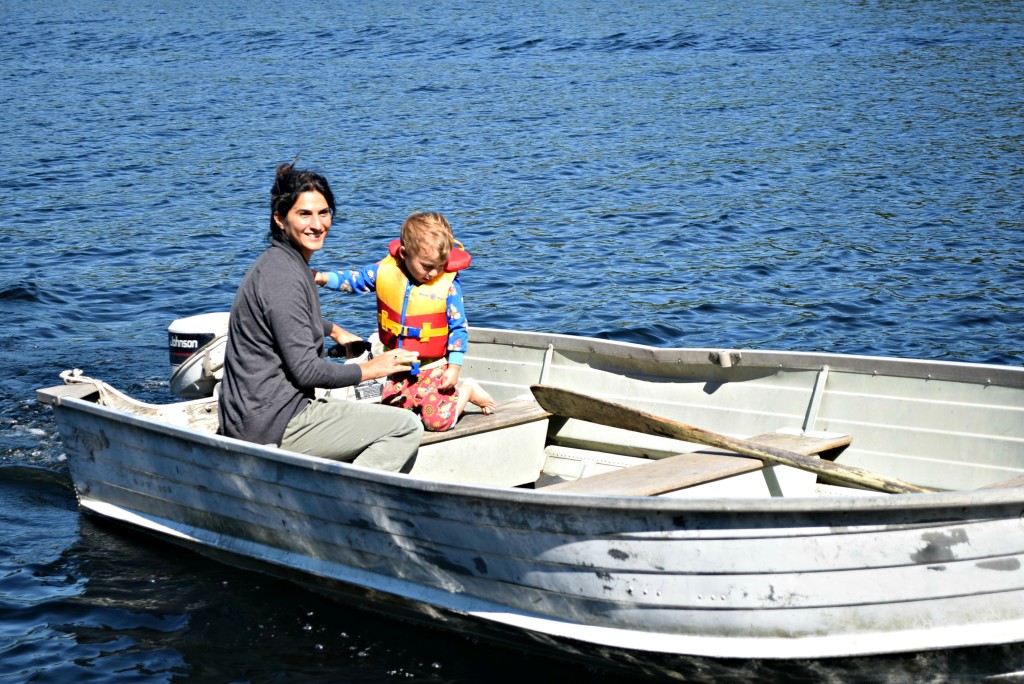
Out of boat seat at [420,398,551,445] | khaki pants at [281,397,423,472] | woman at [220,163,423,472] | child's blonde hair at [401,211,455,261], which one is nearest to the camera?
woman at [220,163,423,472]

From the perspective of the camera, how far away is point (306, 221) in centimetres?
518

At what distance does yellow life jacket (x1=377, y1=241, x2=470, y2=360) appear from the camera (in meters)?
5.87

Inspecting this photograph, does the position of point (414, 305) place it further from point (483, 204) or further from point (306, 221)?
point (483, 204)

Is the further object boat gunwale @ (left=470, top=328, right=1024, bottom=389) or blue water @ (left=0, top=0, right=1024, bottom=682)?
blue water @ (left=0, top=0, right=1024, bottom=682)

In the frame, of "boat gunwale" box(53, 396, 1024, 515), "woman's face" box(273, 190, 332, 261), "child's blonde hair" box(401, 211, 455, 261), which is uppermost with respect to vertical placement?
"woman's face" box(273, 190, 332, 261)

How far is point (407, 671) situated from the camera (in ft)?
17.4

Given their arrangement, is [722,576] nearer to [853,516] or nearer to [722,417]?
[853,516]

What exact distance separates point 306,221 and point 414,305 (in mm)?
872

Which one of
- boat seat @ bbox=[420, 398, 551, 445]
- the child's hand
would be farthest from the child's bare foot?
the child's hand

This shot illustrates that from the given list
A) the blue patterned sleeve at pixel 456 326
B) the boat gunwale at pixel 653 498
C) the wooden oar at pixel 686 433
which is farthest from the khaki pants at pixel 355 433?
the wooden oar at pixel 686 433

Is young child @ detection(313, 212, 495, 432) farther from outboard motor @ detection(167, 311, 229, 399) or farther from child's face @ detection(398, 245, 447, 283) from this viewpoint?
outboard motor @ detection(167, 311, 229, 399)

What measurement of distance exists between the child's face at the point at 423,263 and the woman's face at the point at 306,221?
584mm

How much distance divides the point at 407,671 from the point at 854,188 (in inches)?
429

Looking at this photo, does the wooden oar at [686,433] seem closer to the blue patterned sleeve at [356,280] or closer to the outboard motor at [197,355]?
the blue patterned sleeve at [356,280]
